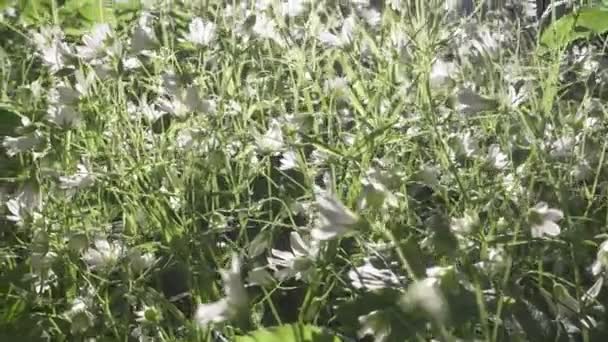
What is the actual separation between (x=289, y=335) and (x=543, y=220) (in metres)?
0.22

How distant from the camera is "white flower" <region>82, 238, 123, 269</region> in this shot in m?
0.95

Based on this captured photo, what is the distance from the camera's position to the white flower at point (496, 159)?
92cm

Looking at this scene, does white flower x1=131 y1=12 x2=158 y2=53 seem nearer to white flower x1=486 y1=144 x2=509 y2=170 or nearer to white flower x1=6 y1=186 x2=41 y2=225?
white flower x1=6 y1=186 x2=41 y2=225

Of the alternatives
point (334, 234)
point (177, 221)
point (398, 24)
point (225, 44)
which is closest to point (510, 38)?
point (398, 24)

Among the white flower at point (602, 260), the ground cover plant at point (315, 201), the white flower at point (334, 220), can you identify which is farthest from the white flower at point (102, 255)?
the white flower at point (602, 260)

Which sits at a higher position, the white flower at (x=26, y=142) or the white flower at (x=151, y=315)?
the white flower at (x=26, y=142)

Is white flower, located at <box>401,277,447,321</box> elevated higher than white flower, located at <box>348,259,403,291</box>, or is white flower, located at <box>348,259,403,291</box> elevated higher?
white flower, located at <box>401,277,447,321</box>

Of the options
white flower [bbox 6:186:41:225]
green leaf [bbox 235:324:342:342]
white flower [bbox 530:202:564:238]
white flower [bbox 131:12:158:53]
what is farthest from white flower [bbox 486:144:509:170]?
white flower [bbox 6:186:41:225]

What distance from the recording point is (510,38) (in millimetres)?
1221

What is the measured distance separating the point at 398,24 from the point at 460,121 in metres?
0.14

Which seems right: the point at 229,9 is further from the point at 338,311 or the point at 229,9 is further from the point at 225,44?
the point at 338,311

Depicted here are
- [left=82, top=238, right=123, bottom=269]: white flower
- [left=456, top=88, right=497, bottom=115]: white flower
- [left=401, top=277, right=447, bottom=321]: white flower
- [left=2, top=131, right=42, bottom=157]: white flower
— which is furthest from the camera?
[left=2, top=131, right=42, bottom=157]: white flower

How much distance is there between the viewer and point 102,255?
37.3 inches

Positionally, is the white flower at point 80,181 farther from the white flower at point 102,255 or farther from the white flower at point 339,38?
the white flower at point 339,38
